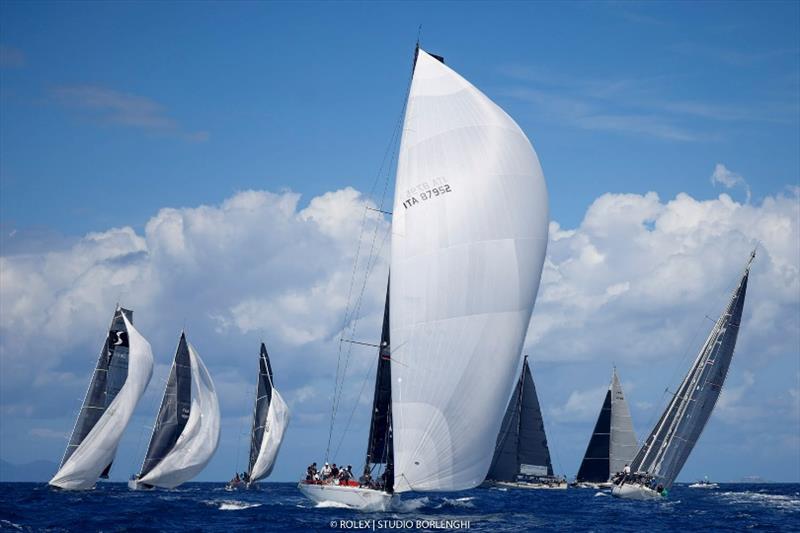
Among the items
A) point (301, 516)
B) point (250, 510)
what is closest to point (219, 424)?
point (250, 510)

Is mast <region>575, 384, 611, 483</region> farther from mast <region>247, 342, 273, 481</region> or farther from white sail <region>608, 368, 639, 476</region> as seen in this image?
mast <region>247, 342, 273, 481</region>

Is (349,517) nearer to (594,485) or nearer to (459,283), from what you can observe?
(459,283)

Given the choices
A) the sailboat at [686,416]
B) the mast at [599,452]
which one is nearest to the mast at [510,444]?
the mast at [599,452]

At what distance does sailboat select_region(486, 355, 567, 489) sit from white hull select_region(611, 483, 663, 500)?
24688 mm

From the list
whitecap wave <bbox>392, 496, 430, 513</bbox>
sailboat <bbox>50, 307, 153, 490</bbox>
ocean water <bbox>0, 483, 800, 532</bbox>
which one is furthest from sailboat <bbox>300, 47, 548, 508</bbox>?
sailboat <bbox>50, 307, 153, 490</bbox>

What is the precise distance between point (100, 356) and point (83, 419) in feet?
13.7

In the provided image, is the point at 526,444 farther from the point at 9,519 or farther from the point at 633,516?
the point at 9,519

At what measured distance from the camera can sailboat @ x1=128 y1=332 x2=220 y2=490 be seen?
254 feet

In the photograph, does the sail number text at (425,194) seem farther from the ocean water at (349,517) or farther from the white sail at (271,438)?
the white sail at (271,438)

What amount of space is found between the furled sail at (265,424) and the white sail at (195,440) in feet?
24.2

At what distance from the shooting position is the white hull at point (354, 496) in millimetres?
44375

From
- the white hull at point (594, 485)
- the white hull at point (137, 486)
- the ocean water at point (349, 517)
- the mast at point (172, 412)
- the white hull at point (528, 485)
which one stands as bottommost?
the ocean water at point (349, 517)

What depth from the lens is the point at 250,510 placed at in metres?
54.6

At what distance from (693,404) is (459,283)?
39958mm
